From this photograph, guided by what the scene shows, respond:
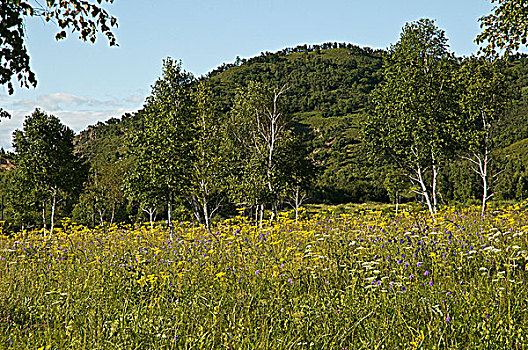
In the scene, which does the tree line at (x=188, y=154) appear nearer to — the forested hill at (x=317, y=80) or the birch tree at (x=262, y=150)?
the birch tree at (x=262, y=150)

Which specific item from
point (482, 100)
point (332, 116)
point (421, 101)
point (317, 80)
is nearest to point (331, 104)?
point (332, 116)

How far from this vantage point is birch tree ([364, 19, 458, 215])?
20.7 m

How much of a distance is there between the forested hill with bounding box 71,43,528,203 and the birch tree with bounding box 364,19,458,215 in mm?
5718

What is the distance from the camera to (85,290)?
558cm

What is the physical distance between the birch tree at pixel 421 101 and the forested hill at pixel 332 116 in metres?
5.72

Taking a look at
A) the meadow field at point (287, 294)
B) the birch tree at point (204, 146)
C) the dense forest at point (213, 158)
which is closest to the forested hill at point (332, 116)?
the dense forest at point (213, 158)

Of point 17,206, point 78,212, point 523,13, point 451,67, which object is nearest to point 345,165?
point 78,212

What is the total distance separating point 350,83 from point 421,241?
178950 millimetres

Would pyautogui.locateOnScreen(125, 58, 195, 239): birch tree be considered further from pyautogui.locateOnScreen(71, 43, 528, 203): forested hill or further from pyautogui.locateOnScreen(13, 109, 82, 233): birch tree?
pyautogui.locateOnScreen(71, 43, 528, 203): forested hill

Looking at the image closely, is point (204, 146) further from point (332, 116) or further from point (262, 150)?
point (332, 116)

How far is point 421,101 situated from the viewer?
68.7 feet

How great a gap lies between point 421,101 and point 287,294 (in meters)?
18.5

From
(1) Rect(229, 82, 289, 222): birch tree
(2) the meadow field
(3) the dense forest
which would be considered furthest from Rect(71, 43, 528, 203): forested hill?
(2) the meadow field

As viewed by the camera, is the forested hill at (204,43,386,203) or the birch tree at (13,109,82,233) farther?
the forested hill at (204,43,386,203)
